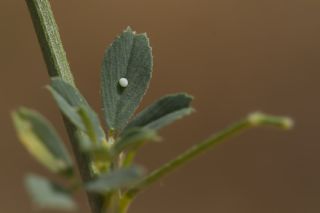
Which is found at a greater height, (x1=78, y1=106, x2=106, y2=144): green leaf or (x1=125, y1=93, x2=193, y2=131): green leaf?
(x1=125, y1=93, x2=193, y2=131): green leaf

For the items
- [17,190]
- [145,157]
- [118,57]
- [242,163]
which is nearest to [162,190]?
[145,157]

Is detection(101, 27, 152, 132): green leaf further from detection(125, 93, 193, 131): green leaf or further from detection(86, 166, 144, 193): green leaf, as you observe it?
detection(86, 166, 144, 193): green leaf

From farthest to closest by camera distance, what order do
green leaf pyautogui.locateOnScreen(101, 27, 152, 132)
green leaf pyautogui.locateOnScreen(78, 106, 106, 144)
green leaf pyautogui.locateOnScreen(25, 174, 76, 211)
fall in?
1. green leaf pyautogui.locateOnScreen(101, 27, 152, 132)
2. green leaf pyautogui.locateOnScreen(78, 106, 106, 144)
3. green leaf pyautogui.locateOnScreen(25, 174, 76, 211)

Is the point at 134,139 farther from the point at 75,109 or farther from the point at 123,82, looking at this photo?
the point at 123,82

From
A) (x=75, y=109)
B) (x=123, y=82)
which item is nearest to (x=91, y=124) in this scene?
(x=75, y=109)

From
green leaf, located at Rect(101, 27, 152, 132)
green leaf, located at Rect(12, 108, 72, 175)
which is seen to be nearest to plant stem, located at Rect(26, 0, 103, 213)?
green leaf, located at Rect(101, 27, 152, 132)

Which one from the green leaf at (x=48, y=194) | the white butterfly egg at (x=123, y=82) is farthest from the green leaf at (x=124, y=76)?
the green leaf at (x=48, y=194)

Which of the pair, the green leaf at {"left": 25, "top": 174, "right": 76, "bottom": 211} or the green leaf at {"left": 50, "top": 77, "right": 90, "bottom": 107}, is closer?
the green leaf at {"left": 25, "top": 174, "right": 76, "bottom": 211}

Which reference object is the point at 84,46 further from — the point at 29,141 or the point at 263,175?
the point at 29,141

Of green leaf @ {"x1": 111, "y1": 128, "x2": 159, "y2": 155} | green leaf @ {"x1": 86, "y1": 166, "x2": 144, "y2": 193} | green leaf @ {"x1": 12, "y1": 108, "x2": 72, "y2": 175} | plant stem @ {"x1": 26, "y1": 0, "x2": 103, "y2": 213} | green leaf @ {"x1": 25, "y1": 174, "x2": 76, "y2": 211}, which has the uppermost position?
plant stem @ {"x1": 26, "y1": 0, "x2": 103, "y2": 213}
